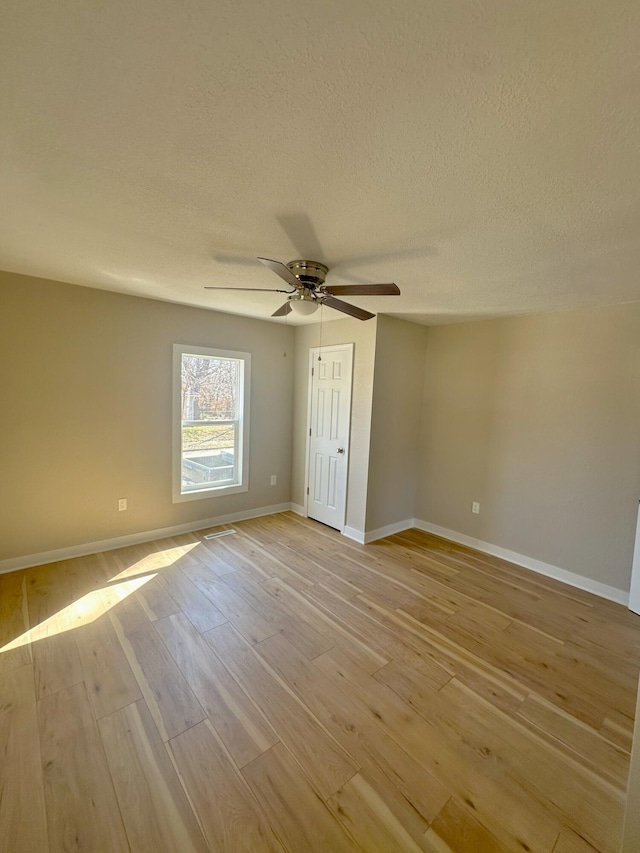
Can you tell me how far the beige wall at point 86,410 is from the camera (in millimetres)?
2883

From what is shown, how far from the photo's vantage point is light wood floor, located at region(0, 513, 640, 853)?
51.0 inches

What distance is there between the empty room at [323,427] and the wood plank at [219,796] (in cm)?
1

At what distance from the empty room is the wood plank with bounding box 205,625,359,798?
0.01m

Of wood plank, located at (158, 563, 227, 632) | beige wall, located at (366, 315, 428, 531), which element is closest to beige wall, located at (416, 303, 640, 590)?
beige wall, located at (366, 315, 428, 531)

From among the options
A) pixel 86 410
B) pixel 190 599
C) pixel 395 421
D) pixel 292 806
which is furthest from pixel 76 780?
pixel 395 421

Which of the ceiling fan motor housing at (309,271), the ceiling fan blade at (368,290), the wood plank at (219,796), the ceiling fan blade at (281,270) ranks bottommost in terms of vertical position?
the wood plank at (219,796)

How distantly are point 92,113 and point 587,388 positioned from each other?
366cm

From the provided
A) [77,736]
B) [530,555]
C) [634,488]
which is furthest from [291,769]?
[634,488]

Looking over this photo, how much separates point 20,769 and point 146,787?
54cm

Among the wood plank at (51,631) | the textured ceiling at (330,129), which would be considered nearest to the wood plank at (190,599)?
the wood plank at (51,631)

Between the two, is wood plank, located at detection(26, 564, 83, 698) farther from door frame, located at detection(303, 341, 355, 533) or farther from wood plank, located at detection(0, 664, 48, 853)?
door frame, located at detection(303, 341, 355, 533)

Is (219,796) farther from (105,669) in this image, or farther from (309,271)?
(309,271)

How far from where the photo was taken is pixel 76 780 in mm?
1400

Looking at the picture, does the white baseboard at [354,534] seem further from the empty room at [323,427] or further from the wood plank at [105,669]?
the wood plank at [105,669]
